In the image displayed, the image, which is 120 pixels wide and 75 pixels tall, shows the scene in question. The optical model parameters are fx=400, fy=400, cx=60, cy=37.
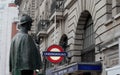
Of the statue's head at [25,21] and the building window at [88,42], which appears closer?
the statue's head at [25,21]

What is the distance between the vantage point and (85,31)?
26016mm

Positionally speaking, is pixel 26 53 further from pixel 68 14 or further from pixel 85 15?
pixel 68 14

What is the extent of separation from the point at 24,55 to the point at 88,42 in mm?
17015

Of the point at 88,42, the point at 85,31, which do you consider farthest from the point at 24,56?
the point at 85,31

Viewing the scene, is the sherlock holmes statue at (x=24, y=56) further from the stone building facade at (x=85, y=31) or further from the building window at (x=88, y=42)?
the building window at (x=88, y=42)

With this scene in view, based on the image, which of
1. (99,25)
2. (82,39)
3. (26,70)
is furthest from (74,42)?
(26,70)

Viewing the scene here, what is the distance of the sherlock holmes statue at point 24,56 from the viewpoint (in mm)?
8188

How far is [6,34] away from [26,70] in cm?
8640

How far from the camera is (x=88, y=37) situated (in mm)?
25109

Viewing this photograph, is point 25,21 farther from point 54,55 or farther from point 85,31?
point 85,31

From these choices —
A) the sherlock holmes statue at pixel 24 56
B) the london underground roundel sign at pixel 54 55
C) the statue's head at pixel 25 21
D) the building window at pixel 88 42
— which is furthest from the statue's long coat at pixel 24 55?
the building window at pixel 88 42

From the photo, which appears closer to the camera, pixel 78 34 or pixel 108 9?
pixel 108 9

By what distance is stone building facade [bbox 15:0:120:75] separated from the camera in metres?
18.8

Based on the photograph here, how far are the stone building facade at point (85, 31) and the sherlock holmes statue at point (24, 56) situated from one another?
9.63 meters
